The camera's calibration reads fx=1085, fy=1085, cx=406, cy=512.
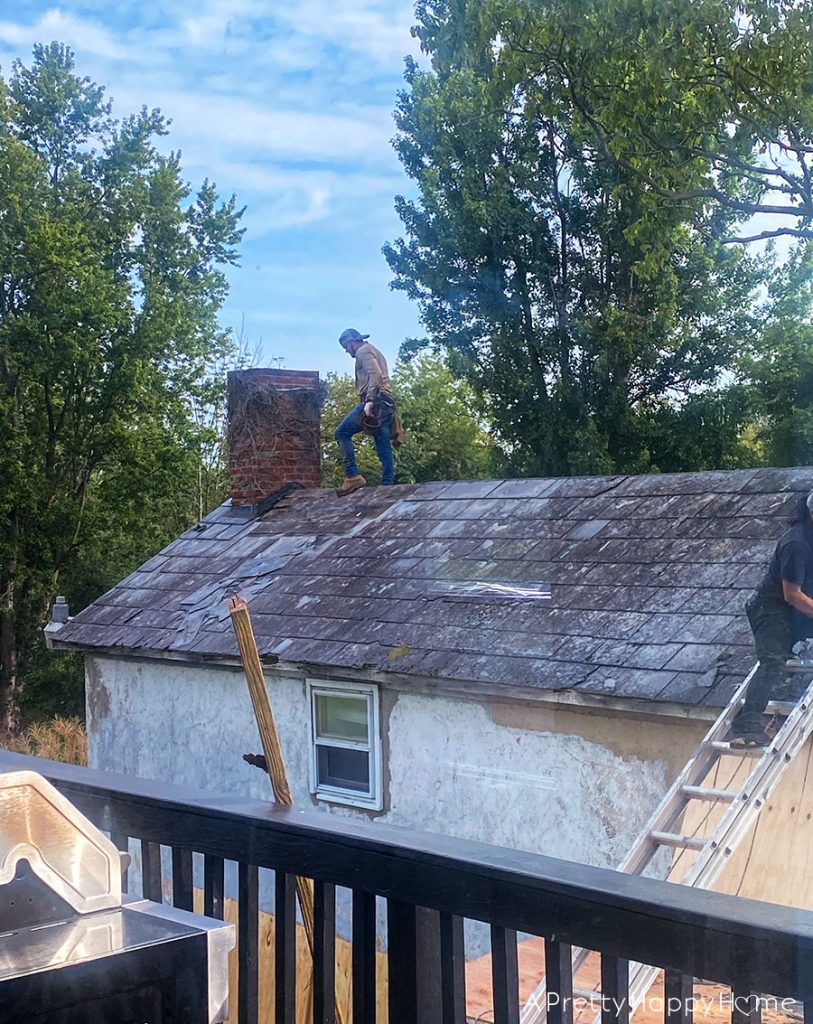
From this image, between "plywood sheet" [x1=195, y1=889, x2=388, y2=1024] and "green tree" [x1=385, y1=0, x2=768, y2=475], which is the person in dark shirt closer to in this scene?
"plywood sheet" [x1=195, y1=889, x2=388, y2=1024]

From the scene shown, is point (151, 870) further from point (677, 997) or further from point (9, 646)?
point (9, 646)

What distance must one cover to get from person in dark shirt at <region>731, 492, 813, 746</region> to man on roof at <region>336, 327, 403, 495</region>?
289 inches

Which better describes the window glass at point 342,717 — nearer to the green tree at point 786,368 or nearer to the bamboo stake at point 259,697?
the bamboo stake at point 259,697

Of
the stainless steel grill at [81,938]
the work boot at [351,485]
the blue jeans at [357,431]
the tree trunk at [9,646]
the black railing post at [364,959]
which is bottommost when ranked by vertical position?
the tree trunk at [9,646]

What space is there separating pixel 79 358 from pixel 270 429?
970 cm

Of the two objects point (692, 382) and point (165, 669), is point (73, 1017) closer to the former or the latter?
point (165, 669)

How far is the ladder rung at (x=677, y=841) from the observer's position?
4.70 m

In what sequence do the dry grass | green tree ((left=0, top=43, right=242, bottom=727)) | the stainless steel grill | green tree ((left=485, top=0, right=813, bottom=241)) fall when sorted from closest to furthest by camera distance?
the stainless steel grill, green tree ((left=485, top=0, right=813, bottom=241)), the dry grass, green tree ((left=0, top=43, right=242, bottom=727))

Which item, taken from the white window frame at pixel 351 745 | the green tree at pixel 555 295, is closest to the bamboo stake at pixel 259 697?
the white window frame at pixel 351 745

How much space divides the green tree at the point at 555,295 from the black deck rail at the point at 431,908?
21885 mm

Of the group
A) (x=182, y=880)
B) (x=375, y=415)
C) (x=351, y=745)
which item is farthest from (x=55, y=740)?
(x=182, y=880)

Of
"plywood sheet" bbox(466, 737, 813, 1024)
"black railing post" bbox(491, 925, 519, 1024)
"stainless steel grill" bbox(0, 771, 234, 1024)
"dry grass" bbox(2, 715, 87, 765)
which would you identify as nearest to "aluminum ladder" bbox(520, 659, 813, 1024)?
"plywood sheet" bbox(466, 737, 813, 1024)

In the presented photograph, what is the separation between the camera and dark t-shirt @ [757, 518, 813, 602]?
5648 mm

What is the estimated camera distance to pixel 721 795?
507 cm
